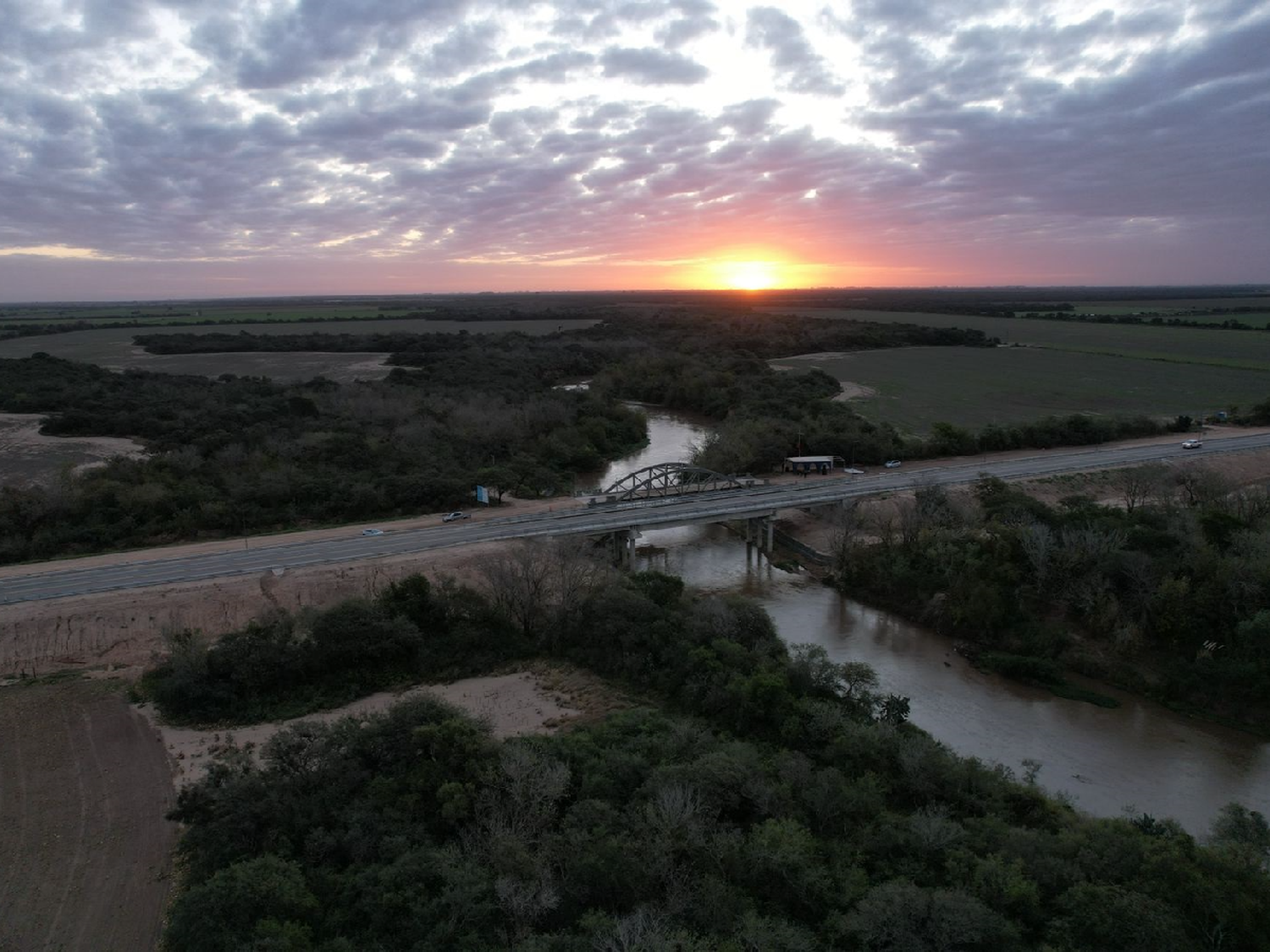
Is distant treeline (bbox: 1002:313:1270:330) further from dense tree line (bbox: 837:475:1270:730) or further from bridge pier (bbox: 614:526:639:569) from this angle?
bridge pier (bbox: 614:526:639:569)

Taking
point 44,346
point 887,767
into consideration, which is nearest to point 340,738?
point 887,767

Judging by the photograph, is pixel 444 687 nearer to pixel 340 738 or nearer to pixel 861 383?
pixel 340 738

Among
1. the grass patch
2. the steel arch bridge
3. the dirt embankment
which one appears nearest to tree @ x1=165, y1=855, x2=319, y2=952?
the dirt embankment

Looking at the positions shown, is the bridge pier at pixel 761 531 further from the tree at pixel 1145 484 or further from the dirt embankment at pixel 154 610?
the tree at pixel 1145 484

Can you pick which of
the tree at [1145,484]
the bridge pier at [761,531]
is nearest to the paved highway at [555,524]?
the bridge pier at [761,531]

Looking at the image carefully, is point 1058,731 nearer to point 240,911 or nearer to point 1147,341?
→ point 240,911

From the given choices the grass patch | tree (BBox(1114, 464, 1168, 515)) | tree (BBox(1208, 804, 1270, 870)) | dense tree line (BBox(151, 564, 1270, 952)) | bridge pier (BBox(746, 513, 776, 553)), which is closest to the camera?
dense tree line (BBox(151, 564, 1270, 952))

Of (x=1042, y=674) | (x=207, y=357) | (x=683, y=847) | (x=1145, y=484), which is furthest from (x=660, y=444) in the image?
(x=207, y=357)
